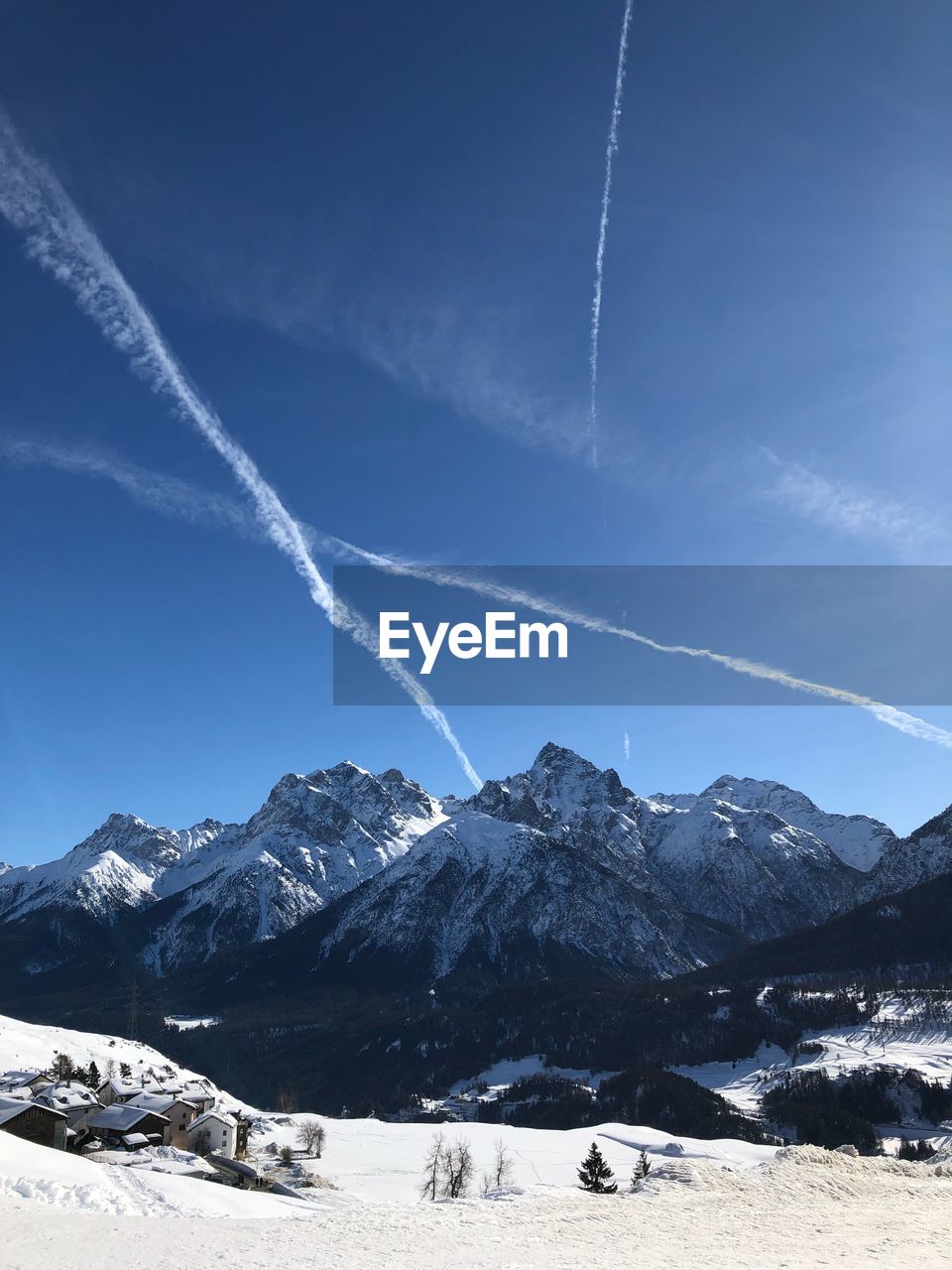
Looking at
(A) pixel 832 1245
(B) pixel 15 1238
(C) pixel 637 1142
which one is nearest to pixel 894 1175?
(A) pixel 832 1245

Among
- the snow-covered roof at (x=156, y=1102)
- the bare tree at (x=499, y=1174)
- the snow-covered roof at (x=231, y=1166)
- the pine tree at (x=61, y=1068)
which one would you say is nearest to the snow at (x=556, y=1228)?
the snow-covered roof at (x=231, y=1166)

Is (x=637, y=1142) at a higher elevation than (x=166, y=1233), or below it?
below

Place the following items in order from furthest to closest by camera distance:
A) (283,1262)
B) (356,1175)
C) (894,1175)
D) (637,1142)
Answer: (637,1142), (356,1175), (894,1175), (283,1262)

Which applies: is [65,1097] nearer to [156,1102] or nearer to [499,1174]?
[156,1102]

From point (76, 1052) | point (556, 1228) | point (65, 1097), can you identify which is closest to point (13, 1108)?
point (65, 1097)

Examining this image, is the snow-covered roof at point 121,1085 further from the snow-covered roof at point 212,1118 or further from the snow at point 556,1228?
the snow at point 556,1228

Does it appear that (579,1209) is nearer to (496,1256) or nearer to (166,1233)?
(496,1256)
